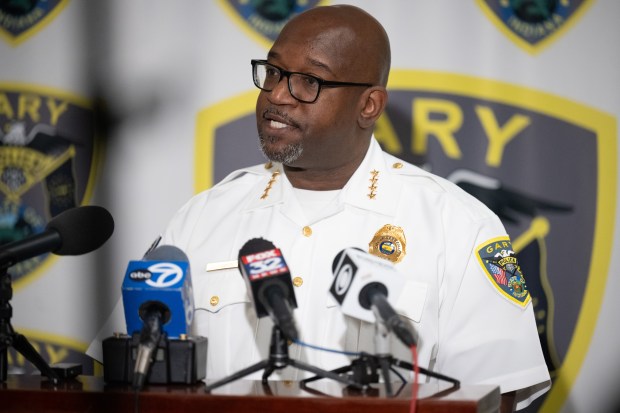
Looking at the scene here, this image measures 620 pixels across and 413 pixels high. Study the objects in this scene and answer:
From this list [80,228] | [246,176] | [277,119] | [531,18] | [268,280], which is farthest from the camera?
[531,18]

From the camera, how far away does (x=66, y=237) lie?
1.66 metres

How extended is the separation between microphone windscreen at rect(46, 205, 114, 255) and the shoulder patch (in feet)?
3.16

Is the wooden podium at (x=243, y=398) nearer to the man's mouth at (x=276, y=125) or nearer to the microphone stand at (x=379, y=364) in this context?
the microphone stand at (x=379, y=364)

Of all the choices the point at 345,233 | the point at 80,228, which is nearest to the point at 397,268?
the point at 345,233

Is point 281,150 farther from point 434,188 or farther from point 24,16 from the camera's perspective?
point 24,16

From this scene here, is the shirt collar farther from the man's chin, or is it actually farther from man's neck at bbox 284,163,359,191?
the man's chin

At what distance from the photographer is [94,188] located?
9.66ft

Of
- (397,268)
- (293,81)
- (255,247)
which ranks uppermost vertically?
(293,81)

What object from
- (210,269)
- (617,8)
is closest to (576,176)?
(617,8)

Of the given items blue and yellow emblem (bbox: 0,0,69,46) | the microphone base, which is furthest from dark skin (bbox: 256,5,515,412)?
A: blue and yellow emblem (bbox: 0,0,69,46)

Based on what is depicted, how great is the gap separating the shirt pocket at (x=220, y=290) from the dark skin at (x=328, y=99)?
334 mm

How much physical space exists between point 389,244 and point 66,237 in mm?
903

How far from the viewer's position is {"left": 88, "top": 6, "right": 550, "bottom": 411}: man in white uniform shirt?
2195 millimetres

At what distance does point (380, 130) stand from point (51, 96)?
1089 mm
